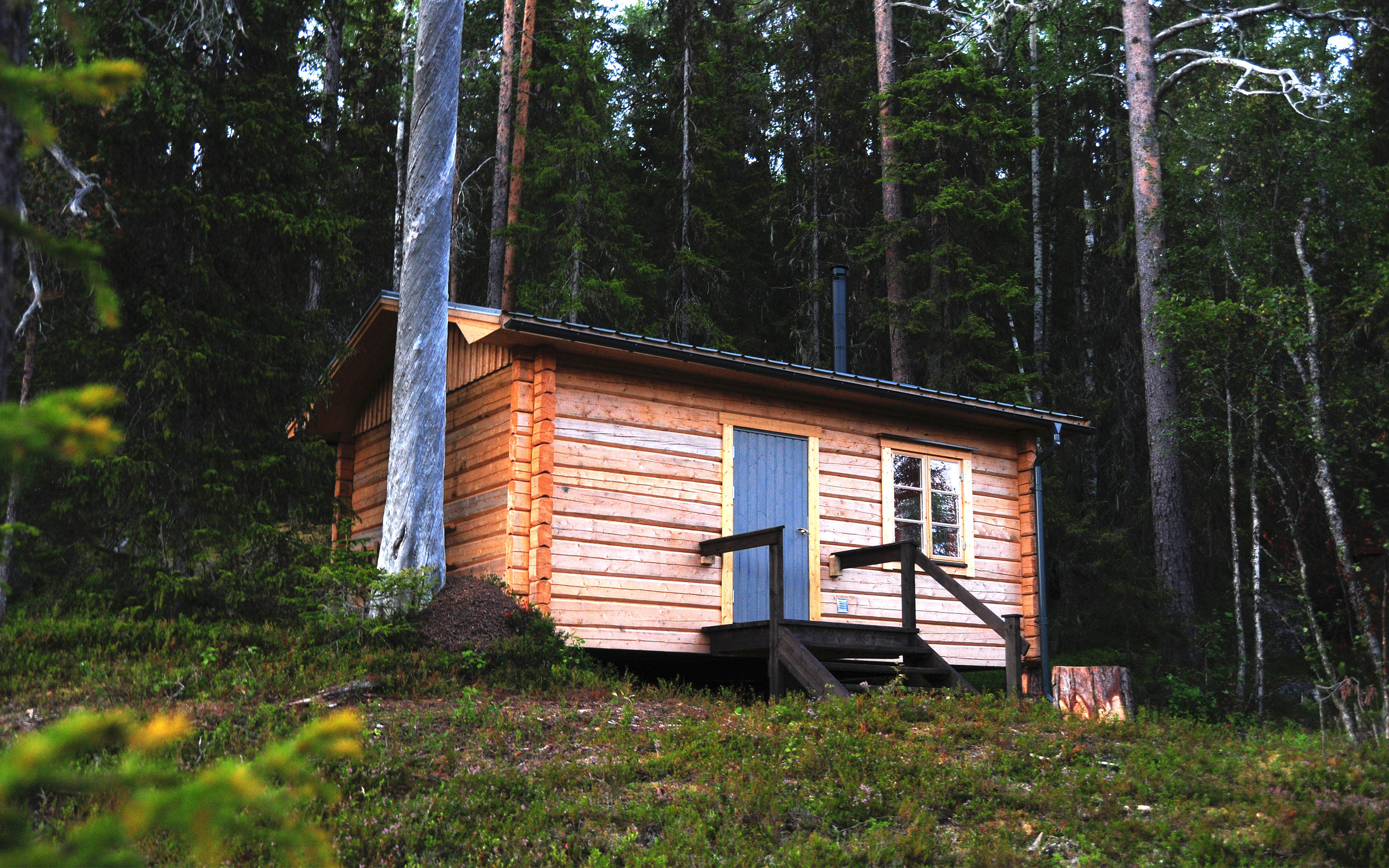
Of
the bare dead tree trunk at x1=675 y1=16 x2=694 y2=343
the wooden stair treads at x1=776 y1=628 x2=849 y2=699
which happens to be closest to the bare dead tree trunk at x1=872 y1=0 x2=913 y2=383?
the bare dead tree trunk at x1=675 y1=16 x2=694 y2=343

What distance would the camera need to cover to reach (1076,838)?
21.8 feet

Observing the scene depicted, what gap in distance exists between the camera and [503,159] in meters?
25.8

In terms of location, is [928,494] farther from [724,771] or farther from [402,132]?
[402,132]

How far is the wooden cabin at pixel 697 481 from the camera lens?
12305 mm

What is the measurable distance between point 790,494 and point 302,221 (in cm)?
705

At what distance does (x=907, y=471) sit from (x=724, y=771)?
318 inches

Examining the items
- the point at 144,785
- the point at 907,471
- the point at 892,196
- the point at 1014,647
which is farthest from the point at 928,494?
the point at 144,785

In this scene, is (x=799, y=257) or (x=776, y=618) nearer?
(x=776, y=618)

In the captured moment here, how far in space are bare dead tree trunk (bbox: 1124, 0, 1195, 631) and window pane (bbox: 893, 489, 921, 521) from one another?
Result: 197 inches

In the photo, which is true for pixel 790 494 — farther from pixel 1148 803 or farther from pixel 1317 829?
pixel 1317 829

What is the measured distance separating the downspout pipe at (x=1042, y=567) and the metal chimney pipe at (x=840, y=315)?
10.0ft

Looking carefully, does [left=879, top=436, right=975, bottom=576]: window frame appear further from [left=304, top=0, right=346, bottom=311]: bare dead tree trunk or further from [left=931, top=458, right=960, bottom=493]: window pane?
[left=304, top=0, right=346, bottom=311]: bare dead tree trunk

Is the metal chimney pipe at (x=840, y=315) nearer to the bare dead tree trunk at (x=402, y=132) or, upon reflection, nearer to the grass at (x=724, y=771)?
the grass at (x=724, y=771)

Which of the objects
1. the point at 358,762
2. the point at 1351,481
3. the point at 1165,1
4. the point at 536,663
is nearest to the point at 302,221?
the point at 536,663
